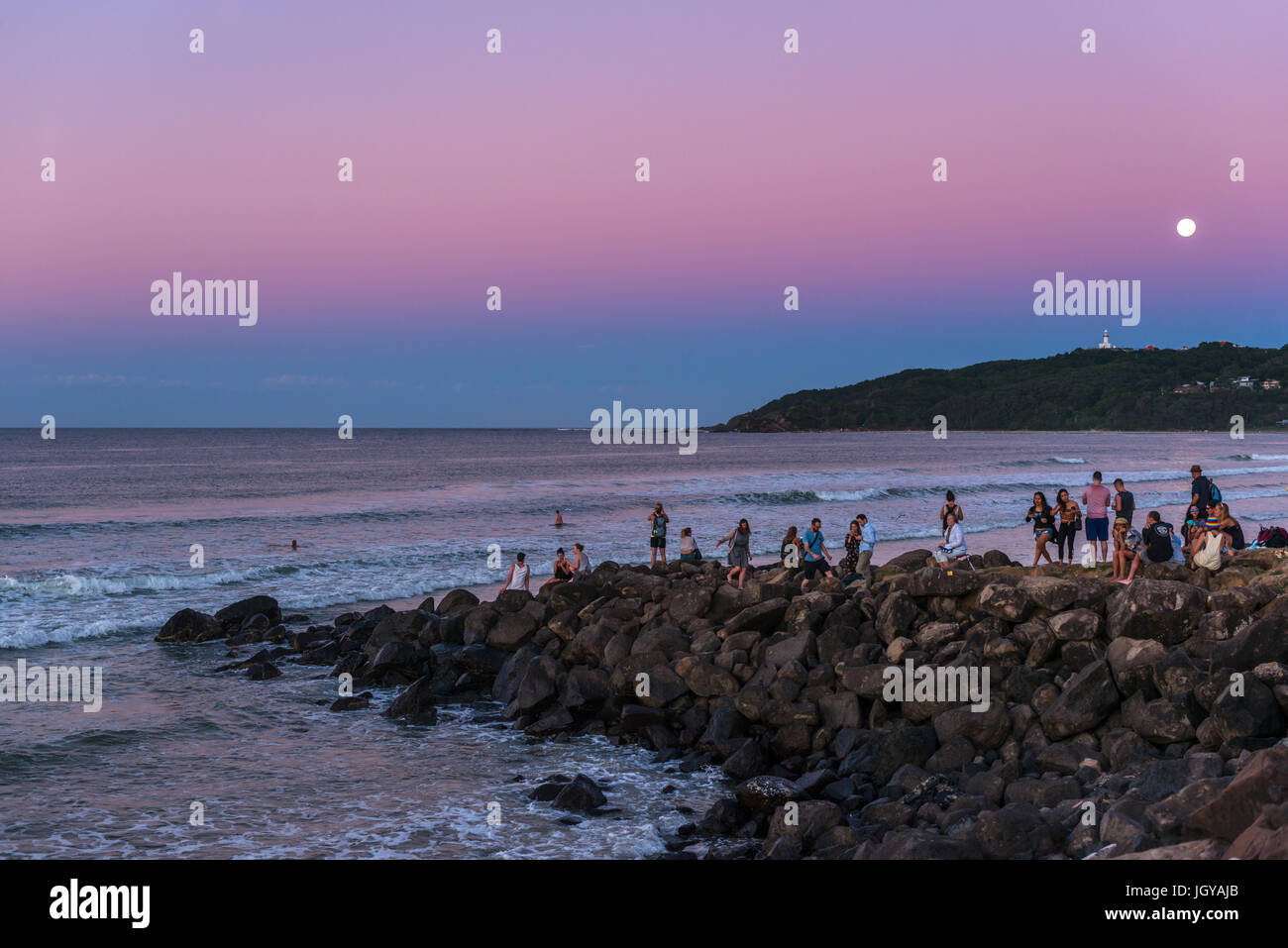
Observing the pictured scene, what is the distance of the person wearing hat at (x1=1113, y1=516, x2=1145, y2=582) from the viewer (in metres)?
17.9

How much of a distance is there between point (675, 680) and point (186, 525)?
3856 cm

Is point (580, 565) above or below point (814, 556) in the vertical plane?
below

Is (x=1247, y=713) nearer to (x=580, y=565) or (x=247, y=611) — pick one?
(x=580, y=565)

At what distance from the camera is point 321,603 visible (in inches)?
1152

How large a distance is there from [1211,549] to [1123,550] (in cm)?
143

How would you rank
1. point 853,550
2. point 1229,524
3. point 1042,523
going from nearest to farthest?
point 1229,524
point 1042,523
point 853,550

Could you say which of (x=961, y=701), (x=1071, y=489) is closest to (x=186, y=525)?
(x=961, y=701)

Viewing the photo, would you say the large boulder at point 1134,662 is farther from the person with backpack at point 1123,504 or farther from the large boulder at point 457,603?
the large boulder at point 457,603

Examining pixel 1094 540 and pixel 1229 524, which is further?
pixel 1094 540

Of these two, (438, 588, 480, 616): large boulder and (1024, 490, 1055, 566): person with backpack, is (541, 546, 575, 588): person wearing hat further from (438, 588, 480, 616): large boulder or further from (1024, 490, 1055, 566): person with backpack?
(1024, 490, 1055, 566): person with backpack

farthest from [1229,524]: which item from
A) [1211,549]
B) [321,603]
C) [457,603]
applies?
[321,603]

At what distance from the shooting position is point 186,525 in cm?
4841

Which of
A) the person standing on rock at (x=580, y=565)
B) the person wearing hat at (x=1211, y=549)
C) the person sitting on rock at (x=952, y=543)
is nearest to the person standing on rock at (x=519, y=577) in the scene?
the person standing on rock at (x=580, y=565)
